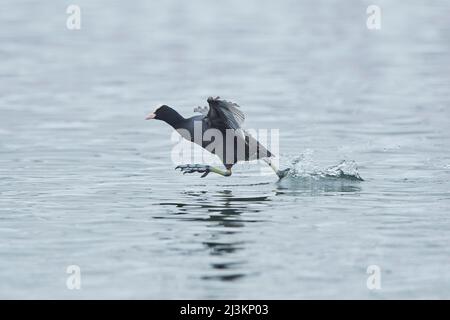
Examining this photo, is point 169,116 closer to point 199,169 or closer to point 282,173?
point 199,169

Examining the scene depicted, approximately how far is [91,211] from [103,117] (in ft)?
25.6

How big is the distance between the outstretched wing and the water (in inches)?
32.7

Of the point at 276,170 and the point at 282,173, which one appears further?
the point at 276,170

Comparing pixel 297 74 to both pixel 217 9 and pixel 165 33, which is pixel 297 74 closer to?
pixel 165 33

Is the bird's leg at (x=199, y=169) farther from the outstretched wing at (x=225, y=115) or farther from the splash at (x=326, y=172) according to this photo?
the splash at (x=326, y=172)

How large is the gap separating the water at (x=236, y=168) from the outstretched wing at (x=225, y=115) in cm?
83

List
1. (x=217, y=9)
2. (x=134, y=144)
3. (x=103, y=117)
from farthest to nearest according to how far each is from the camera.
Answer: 1. (x=217, y=9)
2. (x=103, y=117)
3. (x=134, y=144)

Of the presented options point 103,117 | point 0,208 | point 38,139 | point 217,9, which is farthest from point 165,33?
point 0,208

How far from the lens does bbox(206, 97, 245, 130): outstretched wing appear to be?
13828mm

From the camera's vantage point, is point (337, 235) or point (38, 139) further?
point (38, 139)

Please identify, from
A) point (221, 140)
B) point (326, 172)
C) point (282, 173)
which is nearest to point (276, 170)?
point (282, 173)

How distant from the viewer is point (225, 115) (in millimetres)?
14062

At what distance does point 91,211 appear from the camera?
12656 millimetres

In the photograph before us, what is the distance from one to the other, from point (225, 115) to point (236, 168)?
2.05m
